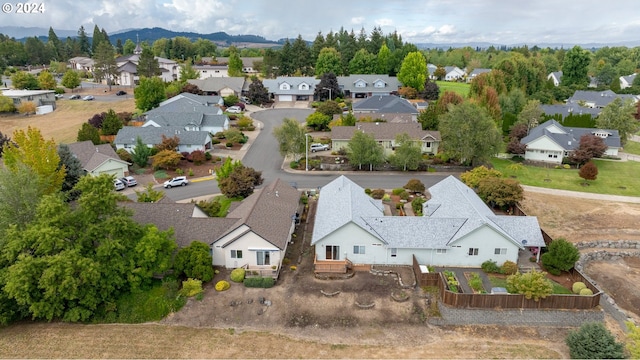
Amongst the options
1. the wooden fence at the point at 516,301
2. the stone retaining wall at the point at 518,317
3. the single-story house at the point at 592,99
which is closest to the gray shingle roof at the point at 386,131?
the wooden fence at the point at 516,301

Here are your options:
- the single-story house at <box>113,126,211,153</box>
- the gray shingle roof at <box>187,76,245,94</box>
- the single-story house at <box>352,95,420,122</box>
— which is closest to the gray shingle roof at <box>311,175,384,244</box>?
the single-story house at <box>113,126,211,153</box>

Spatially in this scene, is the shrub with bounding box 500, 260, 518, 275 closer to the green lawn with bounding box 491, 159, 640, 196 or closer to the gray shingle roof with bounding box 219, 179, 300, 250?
the gray shingle roof with bounding box 219, 179, 300, 250

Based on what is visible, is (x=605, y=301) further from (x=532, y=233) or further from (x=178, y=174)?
(x=178, y=174)

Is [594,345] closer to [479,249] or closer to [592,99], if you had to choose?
[479,249]

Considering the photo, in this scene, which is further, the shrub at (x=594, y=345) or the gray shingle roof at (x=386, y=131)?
the gray shingle roof at (x=386, y=131)

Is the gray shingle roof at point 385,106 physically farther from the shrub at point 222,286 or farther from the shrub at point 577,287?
the shrub at point 222,286
